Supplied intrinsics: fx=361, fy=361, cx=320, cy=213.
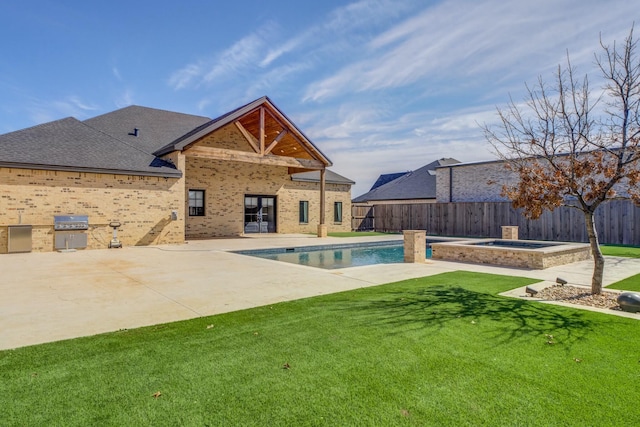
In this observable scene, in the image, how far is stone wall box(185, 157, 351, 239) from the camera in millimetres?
19422

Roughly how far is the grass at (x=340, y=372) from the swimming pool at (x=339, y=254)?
22.6ft

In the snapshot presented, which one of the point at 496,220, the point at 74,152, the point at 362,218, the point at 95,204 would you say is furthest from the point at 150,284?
the point at 362,218

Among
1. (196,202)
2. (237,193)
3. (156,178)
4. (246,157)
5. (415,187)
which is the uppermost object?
(246,157)

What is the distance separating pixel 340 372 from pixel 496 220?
19.1 m

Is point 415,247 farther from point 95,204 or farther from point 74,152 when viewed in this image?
point 74,152

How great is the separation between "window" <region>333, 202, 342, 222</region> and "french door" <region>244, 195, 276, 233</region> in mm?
4785

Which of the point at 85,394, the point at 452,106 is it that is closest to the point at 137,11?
the point at 452,106

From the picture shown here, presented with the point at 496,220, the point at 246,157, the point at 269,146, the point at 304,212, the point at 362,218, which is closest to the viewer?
the point at 246,157

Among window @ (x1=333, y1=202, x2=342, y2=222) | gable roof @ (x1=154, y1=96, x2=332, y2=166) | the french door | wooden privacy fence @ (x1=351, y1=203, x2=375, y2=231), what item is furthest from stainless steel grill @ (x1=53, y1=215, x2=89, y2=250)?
wooden privacy fence @ (x1=351, y1=203, x2=375, y2=231)

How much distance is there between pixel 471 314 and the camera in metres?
5.06

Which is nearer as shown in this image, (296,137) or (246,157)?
(246,157)

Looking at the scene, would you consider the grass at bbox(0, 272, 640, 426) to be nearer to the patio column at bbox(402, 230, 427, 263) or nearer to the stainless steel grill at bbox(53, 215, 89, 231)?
the patio column at bbox(402, 230, 427, 263)

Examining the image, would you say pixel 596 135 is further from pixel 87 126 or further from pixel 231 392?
pixel 87 126

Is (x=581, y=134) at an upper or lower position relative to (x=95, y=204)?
upper
